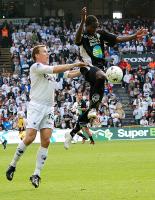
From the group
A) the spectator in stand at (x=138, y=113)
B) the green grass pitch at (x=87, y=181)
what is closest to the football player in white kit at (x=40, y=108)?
the green grass pitch at (x=87, y=181)

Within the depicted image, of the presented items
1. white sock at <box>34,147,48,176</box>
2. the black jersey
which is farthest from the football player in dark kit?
white sock at <box>34,147,48,176</box>

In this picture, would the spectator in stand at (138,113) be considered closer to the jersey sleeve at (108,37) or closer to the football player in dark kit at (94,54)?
the football player in dark kit at (94,54)

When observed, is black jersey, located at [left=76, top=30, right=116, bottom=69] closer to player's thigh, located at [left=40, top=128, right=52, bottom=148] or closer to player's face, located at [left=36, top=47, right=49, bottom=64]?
player's face, located at [left=36, top=47, right=49, bottom=64]

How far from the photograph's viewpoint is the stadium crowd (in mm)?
40969

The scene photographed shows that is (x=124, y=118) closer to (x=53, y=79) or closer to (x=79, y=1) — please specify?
(x=79, y=1)

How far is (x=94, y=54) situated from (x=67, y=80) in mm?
27800

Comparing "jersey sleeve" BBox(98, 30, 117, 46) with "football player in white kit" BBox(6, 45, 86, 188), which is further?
"jersey sleeve" BBox(98, 30, 117, 46)

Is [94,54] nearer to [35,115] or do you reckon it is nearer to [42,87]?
[42,87]

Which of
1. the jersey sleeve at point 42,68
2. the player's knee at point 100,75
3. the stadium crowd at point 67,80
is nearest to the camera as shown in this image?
the jersey sleeve at point 42,68

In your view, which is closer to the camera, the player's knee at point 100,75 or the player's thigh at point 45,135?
the player's thigh at point 45,135

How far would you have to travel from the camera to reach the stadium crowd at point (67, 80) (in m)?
41.0

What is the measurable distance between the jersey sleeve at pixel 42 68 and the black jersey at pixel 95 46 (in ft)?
9.30

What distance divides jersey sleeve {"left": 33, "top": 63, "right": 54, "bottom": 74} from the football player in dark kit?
2.60 metres

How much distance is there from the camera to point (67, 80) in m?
43.4
